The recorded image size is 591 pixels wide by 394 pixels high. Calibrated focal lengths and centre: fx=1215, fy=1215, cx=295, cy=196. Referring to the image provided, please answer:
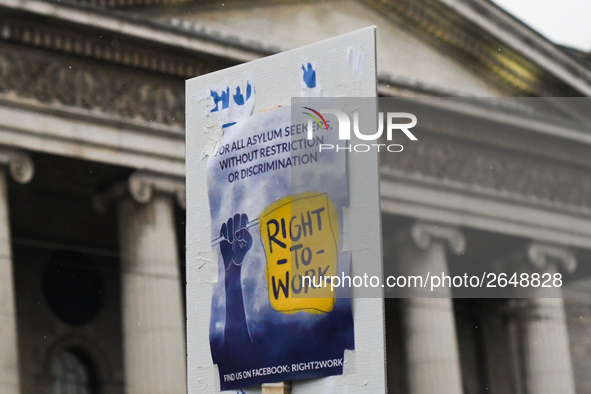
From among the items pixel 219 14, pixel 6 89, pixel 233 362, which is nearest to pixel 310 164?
pixel 233 362

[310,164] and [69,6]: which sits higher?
[69,6]

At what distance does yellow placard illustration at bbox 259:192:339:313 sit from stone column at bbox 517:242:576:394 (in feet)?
64.8

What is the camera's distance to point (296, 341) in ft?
19.2

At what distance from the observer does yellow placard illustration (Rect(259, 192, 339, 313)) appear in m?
5.86

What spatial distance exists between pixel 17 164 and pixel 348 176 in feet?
45.2

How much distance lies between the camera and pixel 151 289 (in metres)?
19.9

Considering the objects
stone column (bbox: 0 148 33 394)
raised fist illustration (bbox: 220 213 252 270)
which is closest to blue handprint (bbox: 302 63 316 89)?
raised fist illustration (bbox: 220 213 252 270)

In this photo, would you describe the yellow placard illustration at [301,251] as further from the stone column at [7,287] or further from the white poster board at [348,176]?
the stone column at [7,287]

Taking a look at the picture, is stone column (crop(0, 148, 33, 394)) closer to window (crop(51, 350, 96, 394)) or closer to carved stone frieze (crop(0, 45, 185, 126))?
carved stone frieze (crop(0, 45, 185, 126))

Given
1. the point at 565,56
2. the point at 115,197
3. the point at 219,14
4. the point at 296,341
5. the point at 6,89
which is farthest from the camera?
the point at 565,56

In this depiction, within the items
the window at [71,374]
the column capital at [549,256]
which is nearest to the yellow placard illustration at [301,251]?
the window at [71,374]

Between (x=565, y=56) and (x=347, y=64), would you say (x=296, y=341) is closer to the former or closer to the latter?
(x=347, y=64)

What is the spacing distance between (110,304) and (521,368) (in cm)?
919

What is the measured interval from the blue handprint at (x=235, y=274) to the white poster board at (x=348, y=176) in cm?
10
